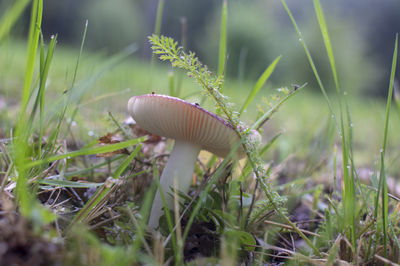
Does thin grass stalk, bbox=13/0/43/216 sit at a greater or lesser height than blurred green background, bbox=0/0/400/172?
lesser

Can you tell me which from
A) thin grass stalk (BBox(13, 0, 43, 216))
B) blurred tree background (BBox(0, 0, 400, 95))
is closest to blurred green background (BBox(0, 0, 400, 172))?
blurred tree background (BBox(0, 0, 400, 95))

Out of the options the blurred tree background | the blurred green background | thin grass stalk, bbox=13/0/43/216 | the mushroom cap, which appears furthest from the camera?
the blurred tree background

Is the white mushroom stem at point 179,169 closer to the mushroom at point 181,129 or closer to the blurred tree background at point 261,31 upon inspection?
the mushroom at point 181,129

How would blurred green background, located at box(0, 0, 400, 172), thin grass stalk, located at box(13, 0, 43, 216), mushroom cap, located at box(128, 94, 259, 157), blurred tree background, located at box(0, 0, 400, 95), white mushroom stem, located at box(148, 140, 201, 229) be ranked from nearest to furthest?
thin grass stalk, located at box(13, 0, 43, 216)
mushroom cap, located at box(128, 94, 259, 157)
white mushroom stem, located at box(148, 140, 201, 229)
blurred green background, located at box(0, 0, 400, 172)
blurred tree background, located at box(0, 0, 400, 95)

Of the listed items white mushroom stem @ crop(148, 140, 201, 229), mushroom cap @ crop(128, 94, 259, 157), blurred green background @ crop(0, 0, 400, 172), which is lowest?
white mushroom stem @ crop(148, 140, 201, 229)

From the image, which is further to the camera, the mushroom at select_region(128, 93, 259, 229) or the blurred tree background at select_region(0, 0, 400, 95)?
the blurred tree background at select_region(0, 0, 400, 95)

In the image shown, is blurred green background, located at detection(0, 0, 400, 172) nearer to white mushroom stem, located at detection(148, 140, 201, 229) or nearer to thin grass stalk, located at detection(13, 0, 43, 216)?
thin grass stalk, located at detection(13, 0, 43, 216)

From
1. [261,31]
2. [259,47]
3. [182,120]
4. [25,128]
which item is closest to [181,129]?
[182,120]

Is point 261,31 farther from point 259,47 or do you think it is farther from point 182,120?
point 182,120
